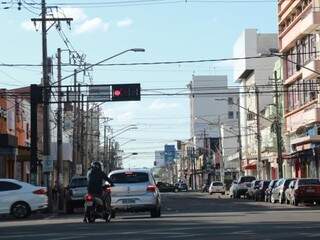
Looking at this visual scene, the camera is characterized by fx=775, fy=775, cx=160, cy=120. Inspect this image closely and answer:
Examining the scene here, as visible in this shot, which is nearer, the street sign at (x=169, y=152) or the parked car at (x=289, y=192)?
the parked car at (x=289, y=192)

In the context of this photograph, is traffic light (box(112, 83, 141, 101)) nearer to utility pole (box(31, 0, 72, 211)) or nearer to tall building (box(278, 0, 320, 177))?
utility pole (box(31, 0, 72, 211))

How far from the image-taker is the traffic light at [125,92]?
43156mm

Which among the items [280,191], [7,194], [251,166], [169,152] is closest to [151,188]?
[7,194]

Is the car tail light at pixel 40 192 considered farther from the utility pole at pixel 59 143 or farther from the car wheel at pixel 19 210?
the utility pole at pixel 59 143

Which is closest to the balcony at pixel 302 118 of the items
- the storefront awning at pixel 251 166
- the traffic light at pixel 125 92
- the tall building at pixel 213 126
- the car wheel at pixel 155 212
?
the traffic light at pixel 125 92

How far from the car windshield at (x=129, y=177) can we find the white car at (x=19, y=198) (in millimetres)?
5755

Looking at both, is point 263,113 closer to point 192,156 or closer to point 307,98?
point 307,98

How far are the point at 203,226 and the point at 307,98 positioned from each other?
45.5 meters

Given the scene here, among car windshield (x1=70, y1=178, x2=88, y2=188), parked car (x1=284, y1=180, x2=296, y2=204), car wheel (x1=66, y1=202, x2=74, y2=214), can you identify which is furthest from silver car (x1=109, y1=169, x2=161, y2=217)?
parked car (x1=284, y1=180, x2=296, y2=204)

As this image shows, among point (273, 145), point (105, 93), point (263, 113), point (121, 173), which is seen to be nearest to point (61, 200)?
point (105, 93)

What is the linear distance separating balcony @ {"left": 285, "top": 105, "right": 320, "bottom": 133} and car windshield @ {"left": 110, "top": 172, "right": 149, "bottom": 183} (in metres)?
31.8

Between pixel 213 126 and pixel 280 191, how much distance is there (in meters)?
114

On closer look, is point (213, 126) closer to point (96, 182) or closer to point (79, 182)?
point (79, 182)

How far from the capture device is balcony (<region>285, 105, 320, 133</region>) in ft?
183
